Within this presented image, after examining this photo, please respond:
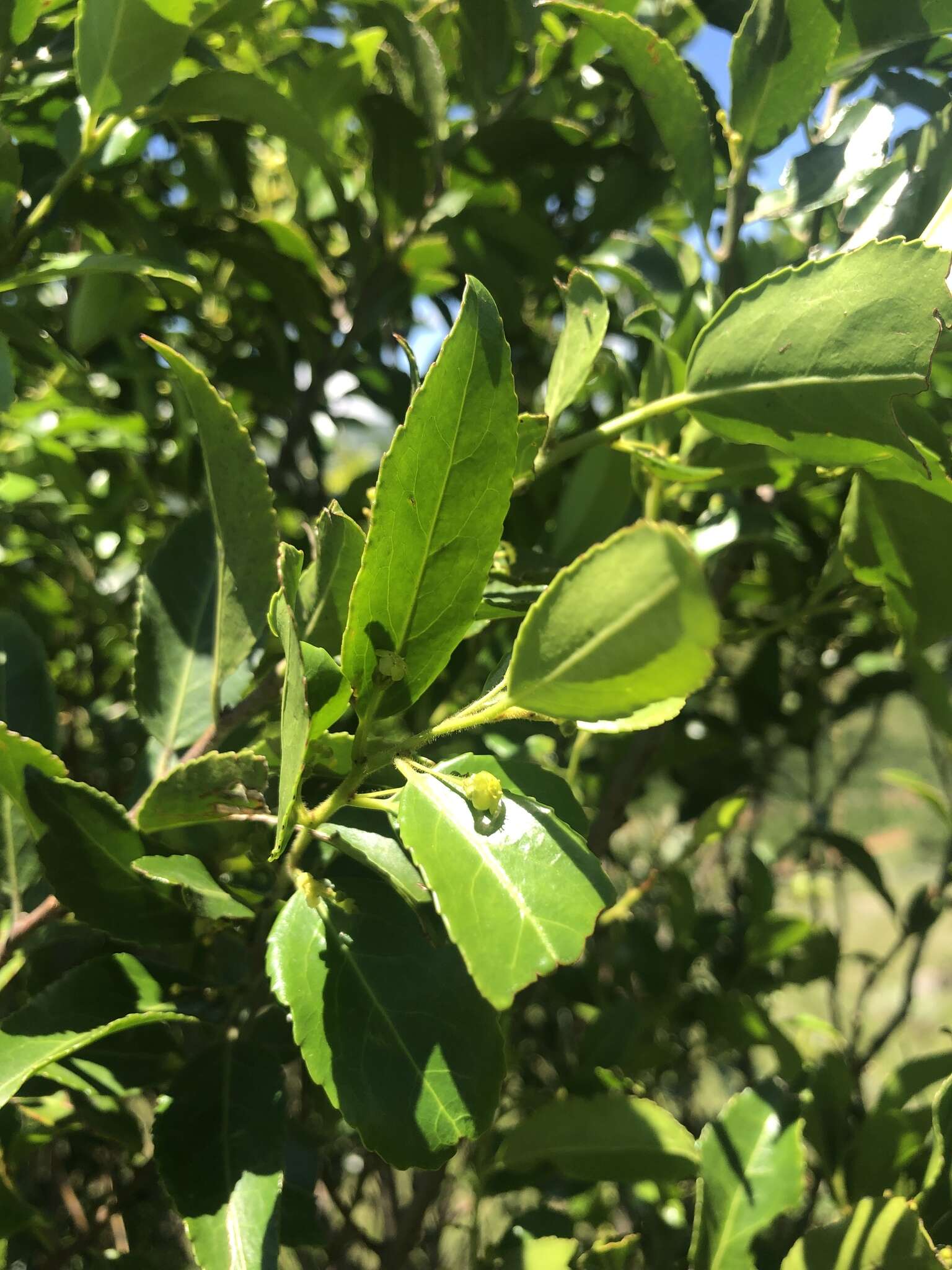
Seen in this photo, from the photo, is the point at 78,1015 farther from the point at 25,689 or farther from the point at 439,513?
the point at 439,513

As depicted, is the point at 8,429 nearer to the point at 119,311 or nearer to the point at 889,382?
the point at 119,311

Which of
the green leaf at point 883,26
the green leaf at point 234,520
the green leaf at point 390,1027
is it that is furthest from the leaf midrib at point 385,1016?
the green leaf at point 883,26

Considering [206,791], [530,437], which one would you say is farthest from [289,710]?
[530,437]

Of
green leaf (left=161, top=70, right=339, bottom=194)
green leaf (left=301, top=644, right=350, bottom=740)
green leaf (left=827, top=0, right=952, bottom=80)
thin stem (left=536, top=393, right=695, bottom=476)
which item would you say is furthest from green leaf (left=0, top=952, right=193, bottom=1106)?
green leaf (left=827, top=0, right=952, bottom=80)

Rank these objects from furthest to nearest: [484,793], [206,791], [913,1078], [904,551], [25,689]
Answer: [913,1078] → [25,689] → [904,551] → [206,791] → [484,793]

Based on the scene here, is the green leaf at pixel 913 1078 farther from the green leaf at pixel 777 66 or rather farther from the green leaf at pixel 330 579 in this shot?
the green leaf at pixel 777 66

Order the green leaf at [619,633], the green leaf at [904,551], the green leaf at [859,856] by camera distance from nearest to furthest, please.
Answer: the green leaf at [619,633]
the green leaf at [904,551]
the green leaf at [859,856]

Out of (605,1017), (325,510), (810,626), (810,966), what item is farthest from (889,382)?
(810,966)
